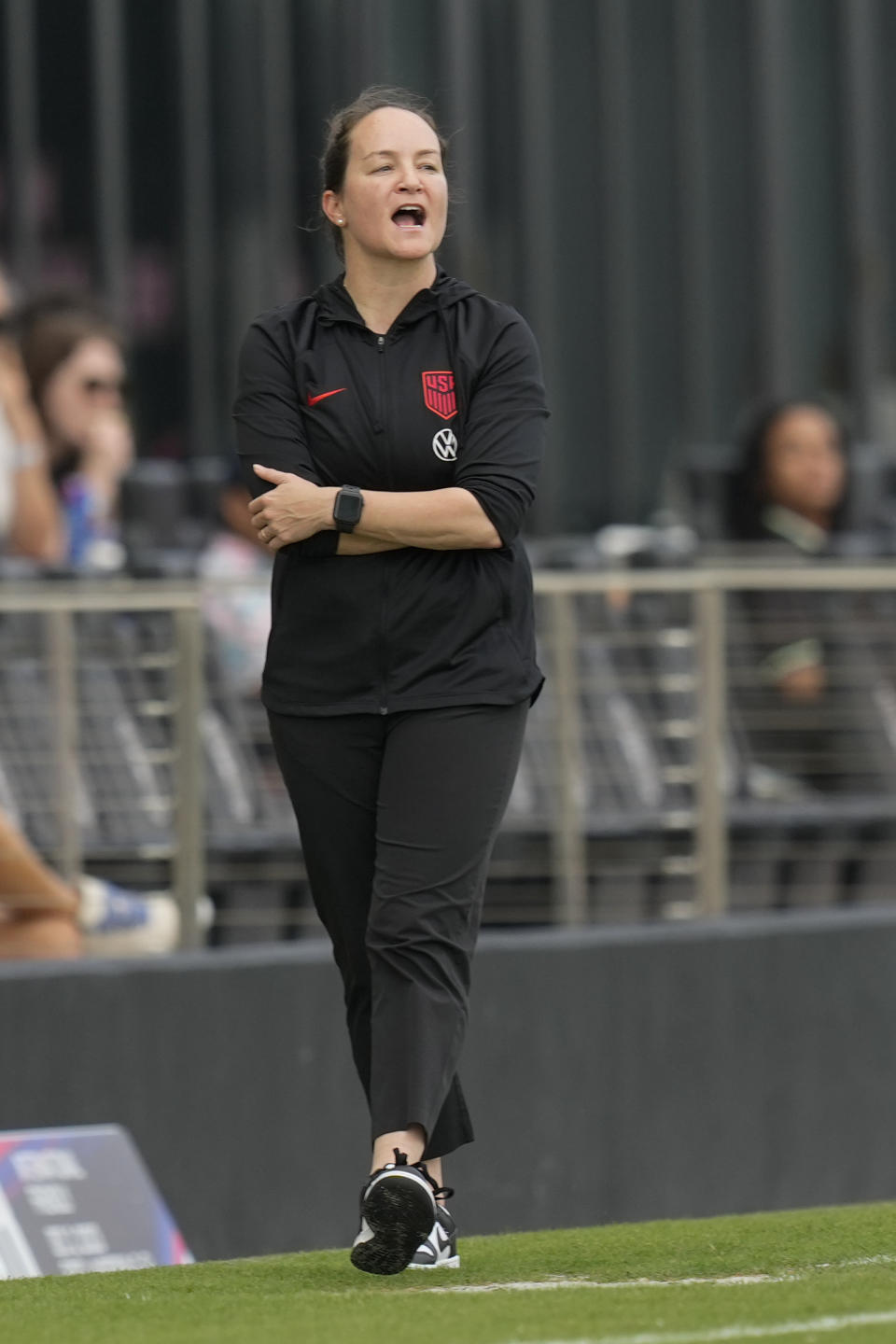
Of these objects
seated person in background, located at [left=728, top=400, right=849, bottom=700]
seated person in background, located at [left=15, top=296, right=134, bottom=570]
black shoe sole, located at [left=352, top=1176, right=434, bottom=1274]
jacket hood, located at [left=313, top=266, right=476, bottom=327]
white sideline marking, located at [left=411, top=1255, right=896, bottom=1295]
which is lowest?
white sideline marking, located at [left=411, top=1255, right=896, bottom=1295]

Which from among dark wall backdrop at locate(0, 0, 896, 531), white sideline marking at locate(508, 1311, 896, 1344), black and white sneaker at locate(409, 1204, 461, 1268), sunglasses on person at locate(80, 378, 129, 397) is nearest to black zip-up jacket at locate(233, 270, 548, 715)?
black and white sneaker at locate(409, 1204, 461, 1268)

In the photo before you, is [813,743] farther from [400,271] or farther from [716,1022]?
[400,271]

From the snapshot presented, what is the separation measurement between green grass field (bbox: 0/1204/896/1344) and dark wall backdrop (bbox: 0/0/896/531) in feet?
25.8

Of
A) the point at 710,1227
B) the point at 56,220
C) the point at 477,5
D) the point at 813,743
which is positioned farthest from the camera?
the point at 477,5

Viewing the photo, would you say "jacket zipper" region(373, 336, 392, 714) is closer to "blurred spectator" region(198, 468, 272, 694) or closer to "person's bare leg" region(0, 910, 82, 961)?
"blurred spectator" region(198, 468, 272, 694)

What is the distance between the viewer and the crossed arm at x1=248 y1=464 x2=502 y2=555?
447 centimetres

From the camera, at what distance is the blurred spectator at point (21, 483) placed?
25.6 ft

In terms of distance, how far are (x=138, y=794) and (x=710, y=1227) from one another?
2286 mm

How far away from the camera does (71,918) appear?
6.79 meters

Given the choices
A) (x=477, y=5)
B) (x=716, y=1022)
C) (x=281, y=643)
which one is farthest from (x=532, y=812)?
(x=477, y=5)

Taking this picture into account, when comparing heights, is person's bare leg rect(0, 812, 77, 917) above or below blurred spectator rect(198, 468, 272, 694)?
below

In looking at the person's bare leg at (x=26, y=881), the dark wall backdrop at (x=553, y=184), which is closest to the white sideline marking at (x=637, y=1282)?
the person's bare leg at (x=26, y=881)

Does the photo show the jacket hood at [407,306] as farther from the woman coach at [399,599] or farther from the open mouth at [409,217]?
the open mouth at [409,217]

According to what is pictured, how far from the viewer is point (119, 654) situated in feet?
22.9
